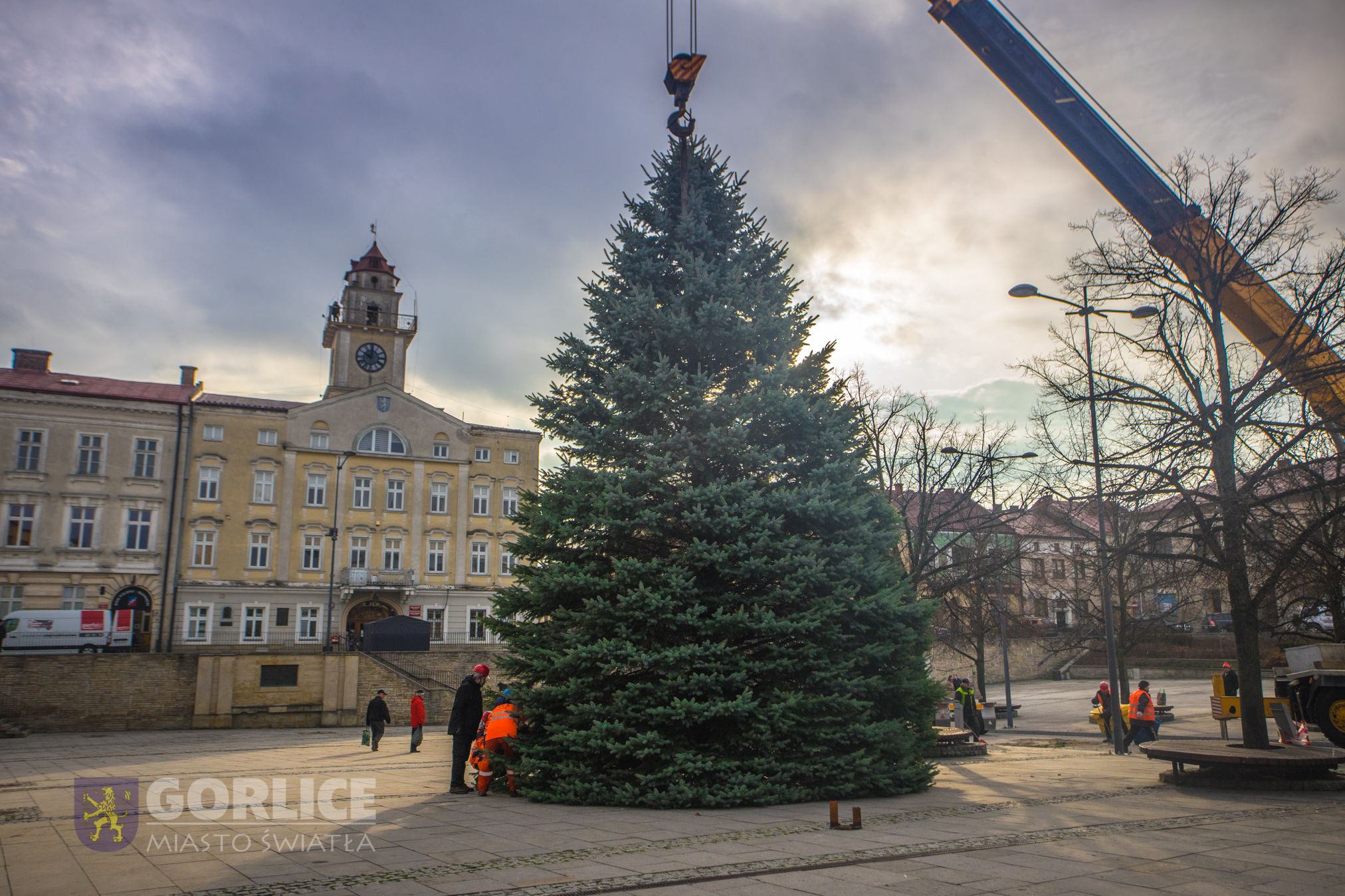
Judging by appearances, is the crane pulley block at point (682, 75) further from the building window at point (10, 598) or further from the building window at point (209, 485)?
the building window at point (10, 598)

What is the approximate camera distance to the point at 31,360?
139 ft

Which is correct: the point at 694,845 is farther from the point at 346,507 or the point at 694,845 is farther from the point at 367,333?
the point at 367,333

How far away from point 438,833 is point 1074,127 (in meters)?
20.8

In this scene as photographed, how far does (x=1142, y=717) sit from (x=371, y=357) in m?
42.8

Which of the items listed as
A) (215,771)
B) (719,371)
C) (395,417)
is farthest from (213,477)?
(719,371)

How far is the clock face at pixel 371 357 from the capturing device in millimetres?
49219

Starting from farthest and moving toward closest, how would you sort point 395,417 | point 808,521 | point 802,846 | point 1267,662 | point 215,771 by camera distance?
point 395,417 → point 1267,662 → point 215,771 → point 808,521 → point 802,846

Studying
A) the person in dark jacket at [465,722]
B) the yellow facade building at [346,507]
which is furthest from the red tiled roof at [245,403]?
the person in dark jacket at [465,722]

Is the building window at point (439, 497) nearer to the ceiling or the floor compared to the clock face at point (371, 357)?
nearer to the floor

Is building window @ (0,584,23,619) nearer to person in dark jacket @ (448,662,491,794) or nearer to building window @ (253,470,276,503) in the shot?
building window @ (253,470,276,503)

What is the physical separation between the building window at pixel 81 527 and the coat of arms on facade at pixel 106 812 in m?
30.6

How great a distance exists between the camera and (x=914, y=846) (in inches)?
317

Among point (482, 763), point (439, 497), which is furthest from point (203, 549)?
point (482, 763)

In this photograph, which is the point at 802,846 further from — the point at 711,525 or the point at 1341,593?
the point at 1341,593
